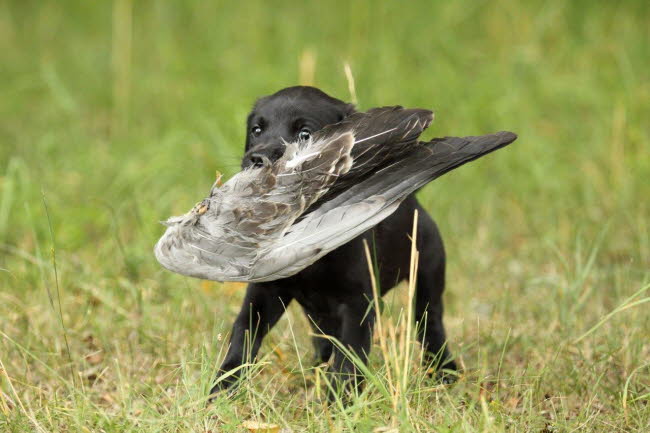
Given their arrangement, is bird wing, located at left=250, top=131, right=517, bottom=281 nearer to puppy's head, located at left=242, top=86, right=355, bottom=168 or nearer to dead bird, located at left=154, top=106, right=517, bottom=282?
dead bird, located at left=154, top=106, right=517, bottom=282

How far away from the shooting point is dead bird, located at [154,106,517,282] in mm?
2658

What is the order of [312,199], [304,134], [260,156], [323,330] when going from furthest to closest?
[323,330] < [304,134] < [260,156] < [312,199]

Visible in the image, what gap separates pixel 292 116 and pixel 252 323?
71cm

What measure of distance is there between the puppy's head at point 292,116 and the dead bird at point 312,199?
0.44 m

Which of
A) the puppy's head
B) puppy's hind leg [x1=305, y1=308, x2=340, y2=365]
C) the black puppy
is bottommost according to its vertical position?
puppy's hind leg [x1=305, y1=308, x2=340, y2=365]

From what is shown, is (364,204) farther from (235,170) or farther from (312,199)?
(235,170)

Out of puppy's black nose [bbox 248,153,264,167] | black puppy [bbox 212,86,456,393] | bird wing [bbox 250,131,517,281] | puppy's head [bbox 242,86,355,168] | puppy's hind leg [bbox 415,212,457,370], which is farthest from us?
puppy's hind leg [bbox 415,212,457,370]

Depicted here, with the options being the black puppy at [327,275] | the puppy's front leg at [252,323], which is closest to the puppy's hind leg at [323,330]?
the black puppy at [327,275]

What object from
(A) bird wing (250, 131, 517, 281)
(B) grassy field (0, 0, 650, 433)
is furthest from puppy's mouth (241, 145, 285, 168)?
(B) grassy field (0, 0, 650, 433)

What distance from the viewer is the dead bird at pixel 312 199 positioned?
8.72ft

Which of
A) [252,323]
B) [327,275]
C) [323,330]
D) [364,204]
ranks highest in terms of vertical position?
[364,204]

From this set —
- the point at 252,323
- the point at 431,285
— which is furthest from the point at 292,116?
the point at 431,285

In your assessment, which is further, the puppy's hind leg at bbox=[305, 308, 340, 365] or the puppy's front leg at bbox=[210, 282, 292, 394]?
the puppy's hind leg at bbox=[305, 308, 340, 365]

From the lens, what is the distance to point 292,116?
3.25 metres
